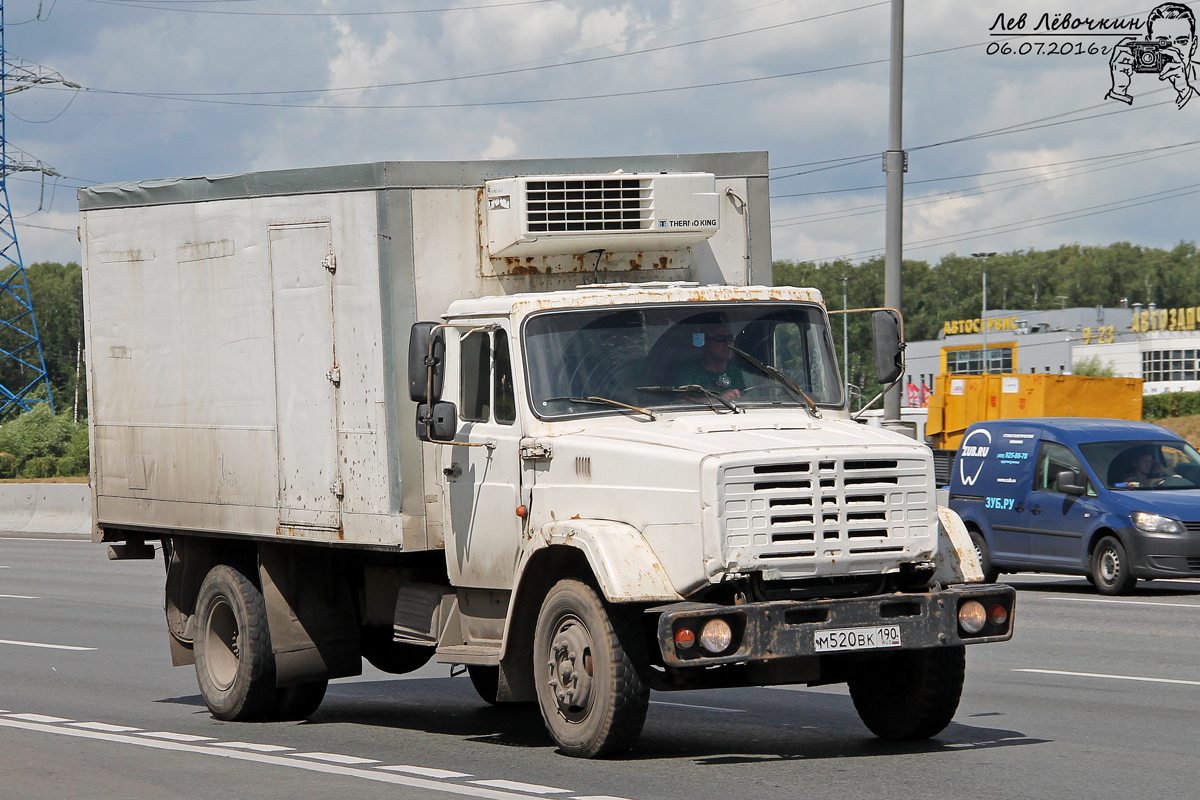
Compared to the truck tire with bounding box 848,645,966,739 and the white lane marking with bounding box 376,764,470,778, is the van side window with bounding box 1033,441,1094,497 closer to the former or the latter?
the truck tire with bounding box 848,645,966,739

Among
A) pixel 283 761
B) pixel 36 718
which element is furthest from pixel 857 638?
pixel 36 718

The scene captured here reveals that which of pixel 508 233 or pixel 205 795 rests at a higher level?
pixel 508 233

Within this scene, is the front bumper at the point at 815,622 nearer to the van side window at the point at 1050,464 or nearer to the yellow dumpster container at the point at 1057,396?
the van side window at the point at 1050,464

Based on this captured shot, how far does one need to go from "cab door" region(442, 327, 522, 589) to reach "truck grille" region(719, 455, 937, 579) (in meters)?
1.59

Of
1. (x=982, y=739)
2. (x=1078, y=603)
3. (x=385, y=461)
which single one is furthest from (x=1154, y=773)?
(x=1078, y=603)

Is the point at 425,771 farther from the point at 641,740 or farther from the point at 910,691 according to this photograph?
the point at 910,691

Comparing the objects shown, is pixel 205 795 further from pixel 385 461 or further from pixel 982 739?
pixel 982 739

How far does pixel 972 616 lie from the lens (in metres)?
8.22

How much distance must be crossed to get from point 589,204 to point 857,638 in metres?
3.19

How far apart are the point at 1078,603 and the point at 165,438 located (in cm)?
1067

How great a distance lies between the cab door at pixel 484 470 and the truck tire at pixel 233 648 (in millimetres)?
1856

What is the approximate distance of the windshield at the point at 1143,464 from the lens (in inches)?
752

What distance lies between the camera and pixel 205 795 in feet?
25.7

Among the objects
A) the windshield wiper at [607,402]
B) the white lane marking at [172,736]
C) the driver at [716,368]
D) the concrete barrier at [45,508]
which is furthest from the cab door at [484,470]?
the concrete barrier at [45,508]
